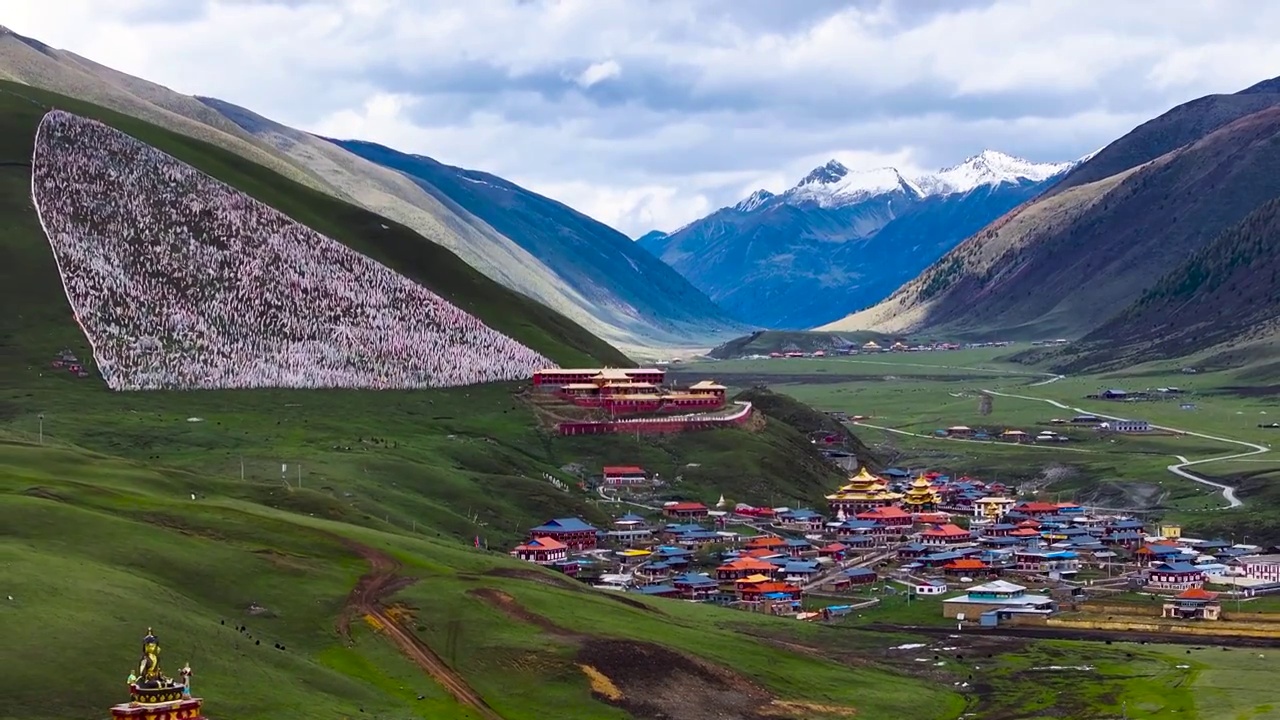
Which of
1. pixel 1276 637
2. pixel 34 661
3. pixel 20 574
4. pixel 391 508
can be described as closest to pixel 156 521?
pixel 20 574

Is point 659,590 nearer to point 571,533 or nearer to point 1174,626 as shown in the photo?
point 571,533

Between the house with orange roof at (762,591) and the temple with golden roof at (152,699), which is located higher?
the temple with golden roof at (152,699)

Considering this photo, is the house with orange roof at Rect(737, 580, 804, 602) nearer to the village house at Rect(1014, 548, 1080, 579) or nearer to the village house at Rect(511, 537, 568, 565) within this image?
the village house at Rect(511, 537, 568, 565)

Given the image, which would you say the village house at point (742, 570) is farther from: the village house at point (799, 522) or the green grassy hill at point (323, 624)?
the village house at point (799, 522)

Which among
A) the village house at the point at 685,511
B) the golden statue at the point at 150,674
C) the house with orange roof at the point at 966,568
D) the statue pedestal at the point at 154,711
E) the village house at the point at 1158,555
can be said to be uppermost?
the golden statue at the point at 150,674

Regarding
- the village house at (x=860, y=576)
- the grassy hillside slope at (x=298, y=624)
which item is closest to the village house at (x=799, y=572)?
the village house at (x=860, y=576)

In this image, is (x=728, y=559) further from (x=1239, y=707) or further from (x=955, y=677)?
(x=1239, y=707)

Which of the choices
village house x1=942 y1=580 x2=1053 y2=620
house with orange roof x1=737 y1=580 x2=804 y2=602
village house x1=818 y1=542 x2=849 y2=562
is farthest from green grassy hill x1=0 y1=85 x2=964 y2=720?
village house x1=818 y1=542 x2=849 y2=562
